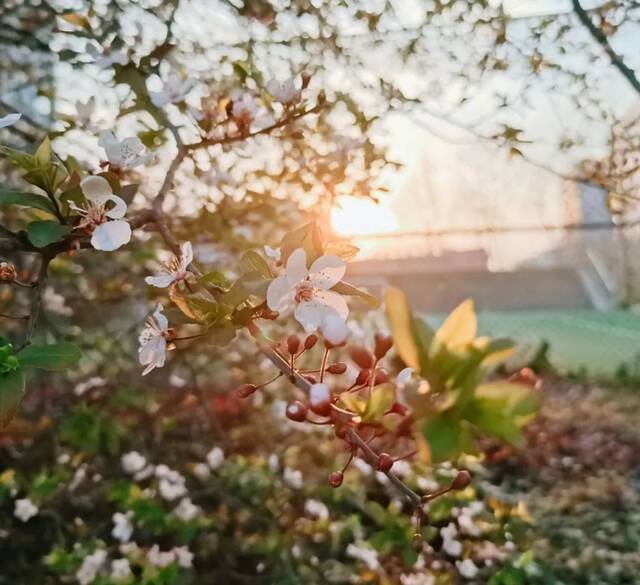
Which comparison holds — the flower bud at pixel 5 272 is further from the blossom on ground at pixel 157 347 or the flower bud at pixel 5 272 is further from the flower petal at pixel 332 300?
the flower petal at pixel 332 300

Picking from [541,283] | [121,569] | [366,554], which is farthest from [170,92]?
[541,283]

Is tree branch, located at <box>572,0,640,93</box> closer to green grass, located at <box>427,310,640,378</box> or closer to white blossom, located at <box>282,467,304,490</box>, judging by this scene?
white blossom, located at <box>282,467,304,490</box>

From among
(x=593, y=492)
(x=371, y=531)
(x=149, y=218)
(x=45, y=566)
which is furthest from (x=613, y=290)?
(x=149, y=218)

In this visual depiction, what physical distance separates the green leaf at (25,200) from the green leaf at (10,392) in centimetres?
16

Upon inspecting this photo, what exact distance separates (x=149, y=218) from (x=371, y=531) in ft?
5.83

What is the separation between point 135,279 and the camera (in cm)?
250

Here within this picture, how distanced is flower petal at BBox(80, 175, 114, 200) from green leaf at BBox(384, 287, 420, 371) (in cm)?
38

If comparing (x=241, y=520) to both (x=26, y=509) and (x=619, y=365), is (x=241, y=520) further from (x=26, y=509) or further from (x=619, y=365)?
(x=619, y=365)

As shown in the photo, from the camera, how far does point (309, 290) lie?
669 mm

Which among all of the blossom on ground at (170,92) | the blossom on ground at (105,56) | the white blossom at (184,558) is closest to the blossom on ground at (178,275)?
the blossom on ground at (170,92)

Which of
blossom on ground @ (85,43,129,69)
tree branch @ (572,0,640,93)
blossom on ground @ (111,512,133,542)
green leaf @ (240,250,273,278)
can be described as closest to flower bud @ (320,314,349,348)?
green leaf @ (240,250,273,278)

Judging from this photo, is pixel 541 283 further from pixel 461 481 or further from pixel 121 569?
pixel 461 481

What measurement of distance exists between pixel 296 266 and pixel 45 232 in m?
0.27

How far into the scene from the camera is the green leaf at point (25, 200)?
750mm
